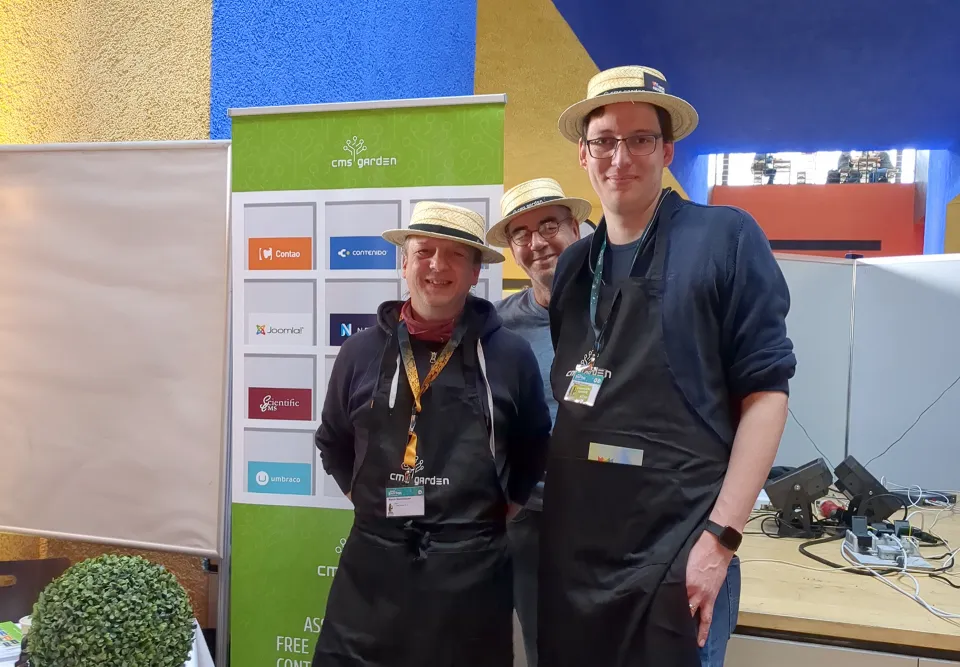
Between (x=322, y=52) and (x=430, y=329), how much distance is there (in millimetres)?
1524

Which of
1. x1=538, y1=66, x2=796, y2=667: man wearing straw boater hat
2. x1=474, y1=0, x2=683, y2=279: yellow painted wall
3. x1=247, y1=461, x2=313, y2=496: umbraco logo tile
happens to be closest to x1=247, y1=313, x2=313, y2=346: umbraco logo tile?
x1=247, y1=461, x2=313, y2=496: umbraco logo tile

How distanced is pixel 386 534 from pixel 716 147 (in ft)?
24.5

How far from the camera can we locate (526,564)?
1.77 meters

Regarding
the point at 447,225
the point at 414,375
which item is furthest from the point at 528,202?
the point at 414,375

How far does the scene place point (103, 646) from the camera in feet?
4.21

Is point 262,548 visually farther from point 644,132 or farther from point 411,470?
point 644,132

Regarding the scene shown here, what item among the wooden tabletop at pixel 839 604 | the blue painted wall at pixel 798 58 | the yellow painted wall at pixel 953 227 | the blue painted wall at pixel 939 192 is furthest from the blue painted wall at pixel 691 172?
the wooden tabletop at pixel 839 604

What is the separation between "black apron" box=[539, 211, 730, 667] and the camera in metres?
1.17

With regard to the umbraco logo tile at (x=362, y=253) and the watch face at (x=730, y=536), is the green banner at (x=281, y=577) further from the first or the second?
the watch face at (x=730, y=536)

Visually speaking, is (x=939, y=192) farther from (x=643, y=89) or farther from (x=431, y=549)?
(x=431, y=549)

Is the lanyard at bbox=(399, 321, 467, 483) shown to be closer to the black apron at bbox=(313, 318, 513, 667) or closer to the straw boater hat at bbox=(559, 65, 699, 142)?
the black apron at bbox=(313, 318, 513, 667)

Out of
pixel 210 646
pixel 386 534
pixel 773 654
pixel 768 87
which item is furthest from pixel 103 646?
pixel 768 87

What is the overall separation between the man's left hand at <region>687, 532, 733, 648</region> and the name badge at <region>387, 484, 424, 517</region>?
574mm

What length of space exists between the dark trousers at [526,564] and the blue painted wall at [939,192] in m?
7.16
